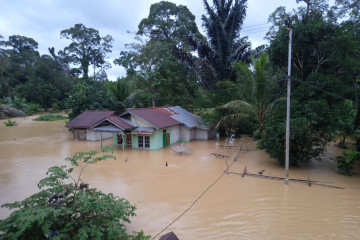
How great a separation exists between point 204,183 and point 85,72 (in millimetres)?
31955

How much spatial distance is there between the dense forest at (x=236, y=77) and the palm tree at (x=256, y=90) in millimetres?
60

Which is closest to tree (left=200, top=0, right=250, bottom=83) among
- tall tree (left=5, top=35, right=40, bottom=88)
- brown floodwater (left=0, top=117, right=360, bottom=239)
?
brown floodwater (left=0, top=117, right=360, bottom=239)

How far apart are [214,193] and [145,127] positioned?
8.97m

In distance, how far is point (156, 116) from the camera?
17.9m

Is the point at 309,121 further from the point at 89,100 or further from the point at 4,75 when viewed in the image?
the point at 4,75

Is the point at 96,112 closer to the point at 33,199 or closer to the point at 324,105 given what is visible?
Answer: the point at 33,199

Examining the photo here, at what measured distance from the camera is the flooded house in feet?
54.7

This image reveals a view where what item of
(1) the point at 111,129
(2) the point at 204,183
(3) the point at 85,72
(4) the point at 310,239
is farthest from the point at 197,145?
(3) the point at 85,72

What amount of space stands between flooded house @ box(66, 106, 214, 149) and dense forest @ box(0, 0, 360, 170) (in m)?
1.71

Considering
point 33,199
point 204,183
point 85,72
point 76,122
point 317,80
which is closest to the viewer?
point 33,199

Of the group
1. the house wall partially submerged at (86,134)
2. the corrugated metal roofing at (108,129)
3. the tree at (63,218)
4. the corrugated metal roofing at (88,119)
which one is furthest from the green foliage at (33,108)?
the tree at (63,218)

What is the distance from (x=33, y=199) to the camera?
5891mm

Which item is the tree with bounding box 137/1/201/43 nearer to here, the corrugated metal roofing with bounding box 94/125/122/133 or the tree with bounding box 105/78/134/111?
the tree with bounding box 105/78/134/111

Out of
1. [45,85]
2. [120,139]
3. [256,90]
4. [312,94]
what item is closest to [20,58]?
[45,85]
